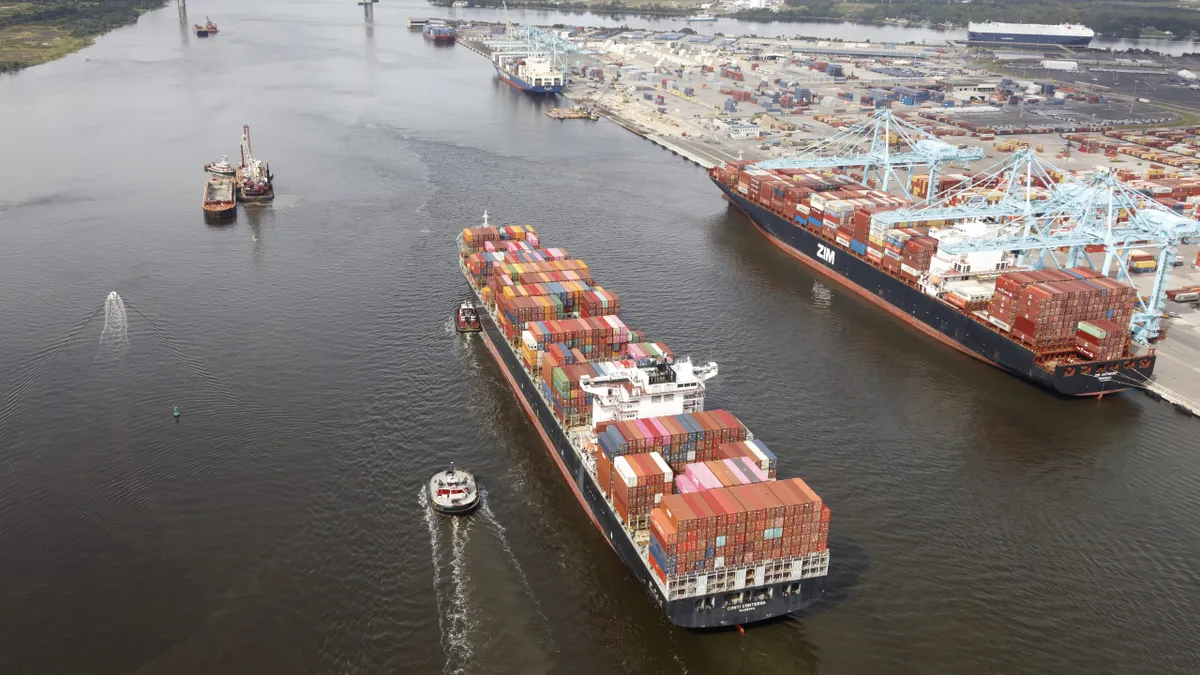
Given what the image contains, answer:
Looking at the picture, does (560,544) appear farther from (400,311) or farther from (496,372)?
(400,311)

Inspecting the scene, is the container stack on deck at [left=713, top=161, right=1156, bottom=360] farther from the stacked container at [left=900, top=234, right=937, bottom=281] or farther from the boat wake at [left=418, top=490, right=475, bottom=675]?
the boat wake at [left=418, top=490, right=475, bottom=675]

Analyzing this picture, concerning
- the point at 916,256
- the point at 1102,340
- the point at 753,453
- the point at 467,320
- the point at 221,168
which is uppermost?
the point at 916,256

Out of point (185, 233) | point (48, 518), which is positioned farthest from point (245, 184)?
point (48, 518)

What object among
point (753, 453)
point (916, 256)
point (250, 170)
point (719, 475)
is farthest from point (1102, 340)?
point (250, 170)

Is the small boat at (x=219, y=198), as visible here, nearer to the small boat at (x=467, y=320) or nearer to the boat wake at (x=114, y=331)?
the boat wake at (x=114, y=331)

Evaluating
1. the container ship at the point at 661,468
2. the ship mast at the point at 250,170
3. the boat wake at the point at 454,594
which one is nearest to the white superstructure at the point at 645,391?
the container ship at the point at 661,468

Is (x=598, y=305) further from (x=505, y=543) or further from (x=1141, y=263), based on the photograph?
(x=1141, y=263)

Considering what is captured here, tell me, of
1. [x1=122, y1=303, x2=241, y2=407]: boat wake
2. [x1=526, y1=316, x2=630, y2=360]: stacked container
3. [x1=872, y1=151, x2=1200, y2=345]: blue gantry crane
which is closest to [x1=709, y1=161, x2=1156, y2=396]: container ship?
[x1=872, y1=151, x2=1200, y2=345]: blue gantry crane
